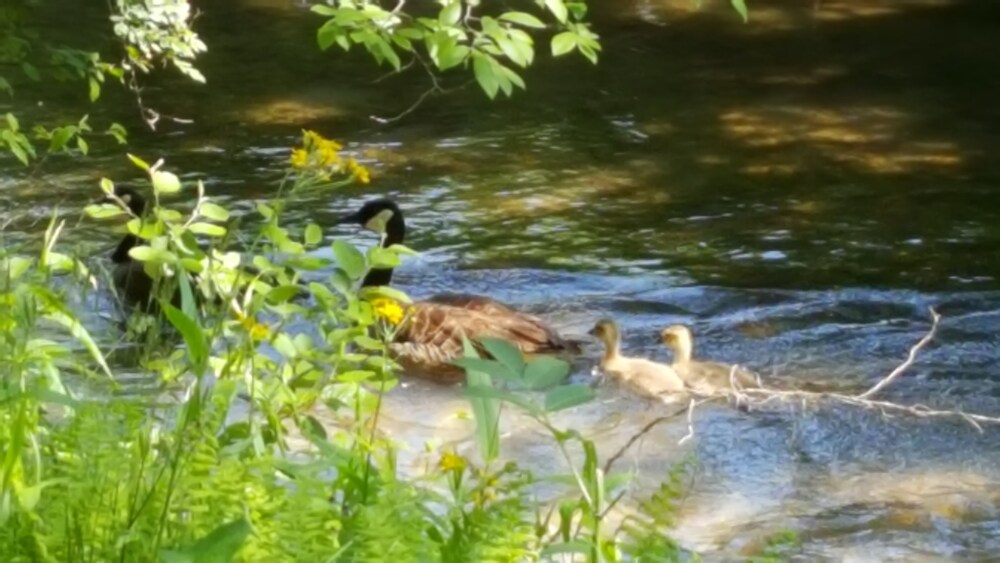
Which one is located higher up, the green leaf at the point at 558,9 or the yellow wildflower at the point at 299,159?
the green leaf at the point at 558,9

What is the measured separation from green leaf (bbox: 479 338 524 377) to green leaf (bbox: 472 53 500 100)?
1393 mm

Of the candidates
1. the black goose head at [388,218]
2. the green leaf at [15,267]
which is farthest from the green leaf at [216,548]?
the black goose head at [388,218]

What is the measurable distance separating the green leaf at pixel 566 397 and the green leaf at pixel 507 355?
66 millimetres

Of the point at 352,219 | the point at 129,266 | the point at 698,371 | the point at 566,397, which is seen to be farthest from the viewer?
the point at 352,219

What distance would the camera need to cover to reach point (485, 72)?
4.02 metres

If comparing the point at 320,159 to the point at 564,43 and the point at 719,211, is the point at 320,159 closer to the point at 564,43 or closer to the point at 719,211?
the point at 564,43

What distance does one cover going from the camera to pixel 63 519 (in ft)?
8.77

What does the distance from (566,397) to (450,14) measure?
5.38 feet

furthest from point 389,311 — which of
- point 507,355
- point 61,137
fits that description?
point 61,137

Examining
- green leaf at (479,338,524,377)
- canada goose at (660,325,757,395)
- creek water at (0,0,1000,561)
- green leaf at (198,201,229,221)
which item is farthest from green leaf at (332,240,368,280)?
canada goose at (660,325,757,395)

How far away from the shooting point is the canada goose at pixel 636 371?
284 inches

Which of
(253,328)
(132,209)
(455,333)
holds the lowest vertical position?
(455,333)

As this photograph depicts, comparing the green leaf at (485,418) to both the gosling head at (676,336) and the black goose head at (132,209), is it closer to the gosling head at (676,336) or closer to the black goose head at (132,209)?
the gosling head at (676,336)

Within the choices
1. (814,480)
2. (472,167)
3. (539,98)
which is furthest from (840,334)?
(539,98)
